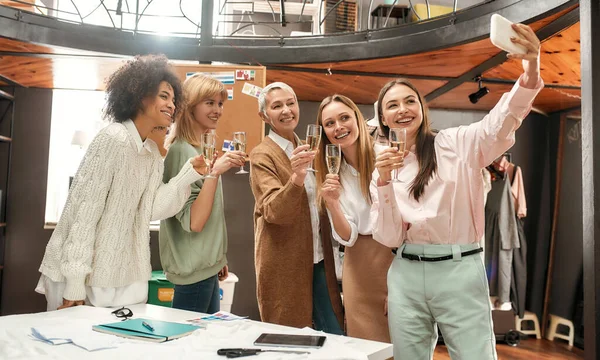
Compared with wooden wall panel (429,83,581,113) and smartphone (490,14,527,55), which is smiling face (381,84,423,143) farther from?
wooden wall panel (429,83,581,113)

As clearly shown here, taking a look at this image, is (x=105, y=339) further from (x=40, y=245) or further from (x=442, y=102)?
(x=442, y=102)

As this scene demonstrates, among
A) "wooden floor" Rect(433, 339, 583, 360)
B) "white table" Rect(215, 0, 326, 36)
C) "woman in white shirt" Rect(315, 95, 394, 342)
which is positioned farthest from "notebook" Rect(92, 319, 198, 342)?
"white table" Rect(215, 0, 326, 36)

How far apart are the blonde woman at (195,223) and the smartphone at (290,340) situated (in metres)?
0.82

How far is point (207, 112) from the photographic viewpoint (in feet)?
7.78

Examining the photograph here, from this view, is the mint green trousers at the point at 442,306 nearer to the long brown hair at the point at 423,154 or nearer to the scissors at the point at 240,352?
the long brown hair at the point at 423,154

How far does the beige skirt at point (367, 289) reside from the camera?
2055 mm

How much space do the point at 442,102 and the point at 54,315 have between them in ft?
16.8

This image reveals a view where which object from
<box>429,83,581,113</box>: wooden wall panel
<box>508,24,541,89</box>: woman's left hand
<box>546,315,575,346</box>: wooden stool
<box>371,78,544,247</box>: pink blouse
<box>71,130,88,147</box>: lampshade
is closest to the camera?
<box>508,24,541,89</box>: woman's left hand

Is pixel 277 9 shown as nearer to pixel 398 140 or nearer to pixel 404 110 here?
pixel 404 110

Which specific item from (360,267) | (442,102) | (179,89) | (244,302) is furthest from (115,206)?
(442,102)

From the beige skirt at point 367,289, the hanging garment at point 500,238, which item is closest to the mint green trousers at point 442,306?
the beige skirt at point 367,289

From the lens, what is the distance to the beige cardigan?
7.04ft

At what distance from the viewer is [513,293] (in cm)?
561

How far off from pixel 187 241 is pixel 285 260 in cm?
43
